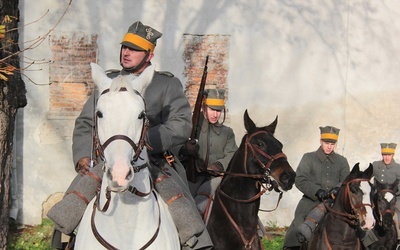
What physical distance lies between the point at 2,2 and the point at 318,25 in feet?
30.5

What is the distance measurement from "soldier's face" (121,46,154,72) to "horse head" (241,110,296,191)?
2639 millimetres

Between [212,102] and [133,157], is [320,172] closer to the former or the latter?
[212,102]

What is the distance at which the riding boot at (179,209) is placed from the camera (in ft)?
20.1

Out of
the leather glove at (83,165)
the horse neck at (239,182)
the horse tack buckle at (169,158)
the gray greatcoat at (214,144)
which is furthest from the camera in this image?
the gray greatcoat at (214,144)

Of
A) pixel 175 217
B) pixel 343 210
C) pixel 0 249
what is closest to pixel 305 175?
pixel 343 210

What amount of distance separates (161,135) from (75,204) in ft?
2.78

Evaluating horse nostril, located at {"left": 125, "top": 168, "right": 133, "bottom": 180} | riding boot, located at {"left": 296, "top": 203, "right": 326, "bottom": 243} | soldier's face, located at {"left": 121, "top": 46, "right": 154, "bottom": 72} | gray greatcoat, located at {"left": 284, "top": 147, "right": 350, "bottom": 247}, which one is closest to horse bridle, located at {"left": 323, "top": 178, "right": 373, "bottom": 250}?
riding boot, located at {"left": 296, "top": 203, "right": 326, "bottom": 243}

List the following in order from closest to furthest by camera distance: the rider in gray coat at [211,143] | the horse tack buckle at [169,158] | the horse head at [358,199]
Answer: the horse tack buckle at [169,158] → the horse head at [358,199] → the rider in gray coat at [211,143]

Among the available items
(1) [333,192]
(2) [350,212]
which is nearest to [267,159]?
(2) [350,212]

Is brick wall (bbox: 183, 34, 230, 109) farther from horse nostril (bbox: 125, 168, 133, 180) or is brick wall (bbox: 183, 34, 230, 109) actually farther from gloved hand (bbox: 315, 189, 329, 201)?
horse nostril (bbox: 125, 168, 133, 180)

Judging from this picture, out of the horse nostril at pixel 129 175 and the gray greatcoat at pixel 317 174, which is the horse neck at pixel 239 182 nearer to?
the gray greatcoat at pixel 317 174

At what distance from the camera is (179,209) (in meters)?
6.12

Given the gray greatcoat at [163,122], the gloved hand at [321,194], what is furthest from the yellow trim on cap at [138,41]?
the gloved hand at [321,194]

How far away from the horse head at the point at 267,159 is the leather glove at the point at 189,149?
2.28 feet
